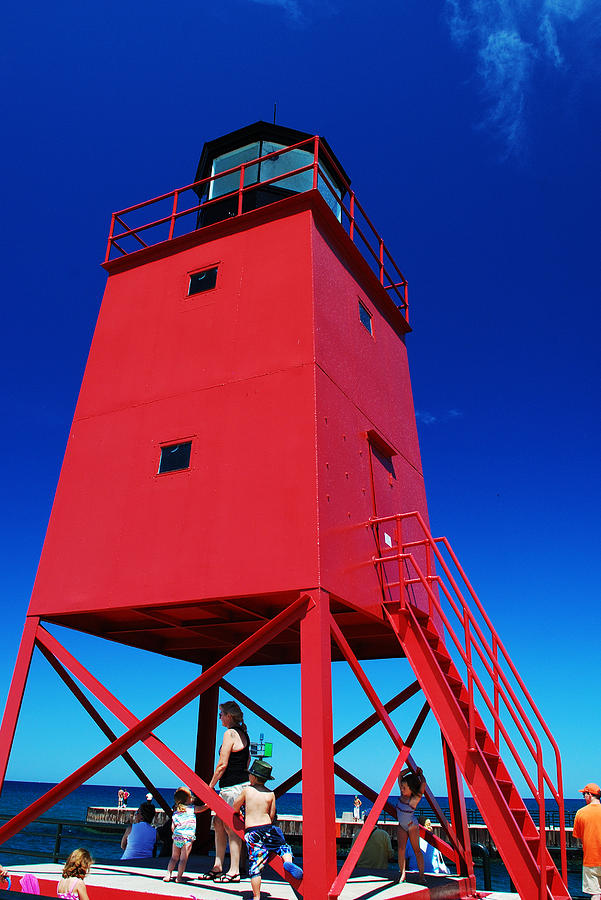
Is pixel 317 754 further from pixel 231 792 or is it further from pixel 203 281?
pixel 203 281

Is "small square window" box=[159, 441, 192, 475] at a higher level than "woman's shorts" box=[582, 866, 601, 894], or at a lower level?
higher

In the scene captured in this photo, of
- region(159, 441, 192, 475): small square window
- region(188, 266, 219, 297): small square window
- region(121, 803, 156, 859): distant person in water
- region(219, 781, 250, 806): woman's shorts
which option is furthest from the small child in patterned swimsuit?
region(188, 266, 219, 297): small square window

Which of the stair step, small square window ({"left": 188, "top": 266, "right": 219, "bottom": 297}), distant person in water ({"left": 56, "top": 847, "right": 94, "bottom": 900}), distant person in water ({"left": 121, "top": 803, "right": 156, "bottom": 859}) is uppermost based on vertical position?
small square window ({"left": 188, "top": 266, "right": 219, "bottom": 297})

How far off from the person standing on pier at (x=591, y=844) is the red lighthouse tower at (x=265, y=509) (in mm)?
405

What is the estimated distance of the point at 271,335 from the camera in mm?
10945

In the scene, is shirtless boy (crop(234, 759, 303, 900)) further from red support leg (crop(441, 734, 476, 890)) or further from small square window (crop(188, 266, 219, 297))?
small square window (crop(188, 266, 219, 297))

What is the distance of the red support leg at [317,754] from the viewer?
25.2ft

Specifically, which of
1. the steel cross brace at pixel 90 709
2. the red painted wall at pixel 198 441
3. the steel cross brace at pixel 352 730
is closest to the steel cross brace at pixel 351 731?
the steel cross brace at pixel 352 730

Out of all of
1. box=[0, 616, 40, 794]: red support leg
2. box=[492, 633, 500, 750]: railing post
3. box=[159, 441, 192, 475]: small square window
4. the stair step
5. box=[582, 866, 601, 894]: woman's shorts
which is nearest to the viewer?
box=[582, 866, 601, 894]: woman's shorts

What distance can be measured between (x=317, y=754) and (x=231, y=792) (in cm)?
157

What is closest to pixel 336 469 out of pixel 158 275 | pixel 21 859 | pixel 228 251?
pixel 228 251

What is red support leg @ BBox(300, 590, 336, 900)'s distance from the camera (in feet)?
25.2

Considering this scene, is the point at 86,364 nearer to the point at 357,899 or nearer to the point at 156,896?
the point at 156,896

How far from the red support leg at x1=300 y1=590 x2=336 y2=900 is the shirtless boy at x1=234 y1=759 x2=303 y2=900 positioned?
32cm
